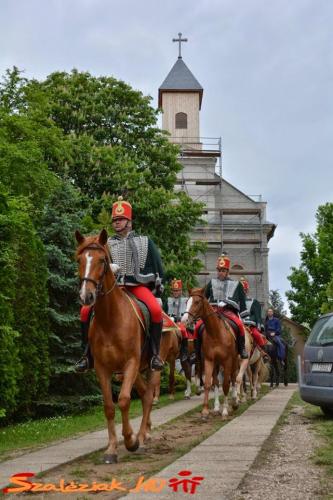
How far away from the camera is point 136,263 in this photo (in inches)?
377

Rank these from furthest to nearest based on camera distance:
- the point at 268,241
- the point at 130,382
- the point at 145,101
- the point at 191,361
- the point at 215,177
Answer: the point at 268,241 < the point at 215,177 < the point at 145,101 < the point at 191,361 < the point at 130,382

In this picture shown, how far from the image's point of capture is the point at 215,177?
5919 centimetres

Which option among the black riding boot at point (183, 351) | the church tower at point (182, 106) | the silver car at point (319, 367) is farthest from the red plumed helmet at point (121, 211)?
the church tower at point (182, 106)

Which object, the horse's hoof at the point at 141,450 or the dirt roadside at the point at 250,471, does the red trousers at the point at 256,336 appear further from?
the horse's hoof at the point at 141,450

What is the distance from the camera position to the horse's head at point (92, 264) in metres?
7.75

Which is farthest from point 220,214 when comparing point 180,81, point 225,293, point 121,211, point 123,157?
point 121,211

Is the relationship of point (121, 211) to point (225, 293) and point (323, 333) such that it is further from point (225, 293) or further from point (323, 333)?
point (225, 293)

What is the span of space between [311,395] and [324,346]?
91 cm

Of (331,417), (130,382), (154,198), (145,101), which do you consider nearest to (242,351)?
(331,417)

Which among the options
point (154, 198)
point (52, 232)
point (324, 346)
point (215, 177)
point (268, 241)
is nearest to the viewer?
point (324, 346)

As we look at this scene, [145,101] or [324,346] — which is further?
[145,101]

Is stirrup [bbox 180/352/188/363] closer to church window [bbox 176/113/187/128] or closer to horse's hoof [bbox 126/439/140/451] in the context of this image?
horse's hoof [bbox 126/439/140/451]

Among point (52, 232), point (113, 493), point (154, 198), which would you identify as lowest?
point (113, 493)

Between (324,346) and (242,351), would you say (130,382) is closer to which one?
(324,346)
